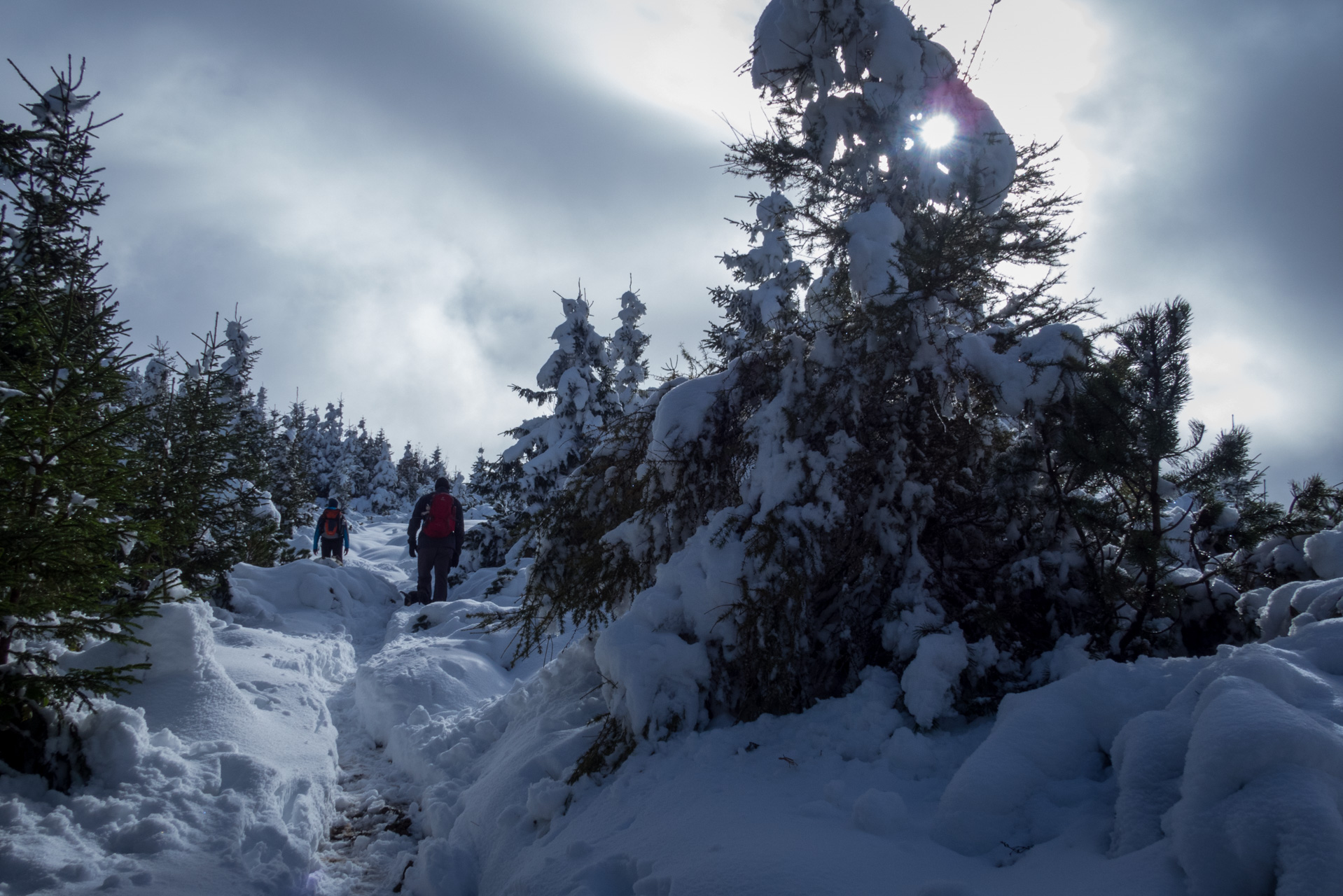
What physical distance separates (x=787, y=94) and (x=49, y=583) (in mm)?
6210

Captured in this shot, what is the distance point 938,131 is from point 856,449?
255cm

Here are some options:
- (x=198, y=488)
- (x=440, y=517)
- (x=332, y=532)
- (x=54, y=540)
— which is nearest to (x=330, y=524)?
(x=332, y=532)

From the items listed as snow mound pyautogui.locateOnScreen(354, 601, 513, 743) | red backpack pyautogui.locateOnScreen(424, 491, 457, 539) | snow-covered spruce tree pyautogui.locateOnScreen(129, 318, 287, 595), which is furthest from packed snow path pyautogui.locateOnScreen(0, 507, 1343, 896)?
red backpack pyautogui.locateOnScreen(424, 491, 457, 539)

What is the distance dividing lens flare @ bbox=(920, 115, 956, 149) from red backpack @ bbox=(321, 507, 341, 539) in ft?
52.7

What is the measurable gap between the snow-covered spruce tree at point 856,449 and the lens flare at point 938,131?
2 centimetres

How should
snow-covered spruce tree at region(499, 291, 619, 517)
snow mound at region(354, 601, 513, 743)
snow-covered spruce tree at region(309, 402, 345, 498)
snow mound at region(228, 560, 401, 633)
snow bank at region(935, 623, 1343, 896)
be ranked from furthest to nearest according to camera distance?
snow-covered spruce tree at region(309, 402, 345, 498)
snow-covered spruce tree at region(499, 291, 619, 517)
snow mound at region(228, 560, 401, 633)
snow mound at region(354, 601, 513, 743)
snow bank at region(935, 623, 1343, 896)

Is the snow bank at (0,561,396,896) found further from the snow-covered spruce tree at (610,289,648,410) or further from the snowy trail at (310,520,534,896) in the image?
the snow-covered spruce tree at (610,289,648,410)

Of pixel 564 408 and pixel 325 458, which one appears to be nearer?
pixel 564 408

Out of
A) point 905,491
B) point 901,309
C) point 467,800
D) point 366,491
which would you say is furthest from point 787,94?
point 366,491

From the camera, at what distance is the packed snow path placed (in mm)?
1910

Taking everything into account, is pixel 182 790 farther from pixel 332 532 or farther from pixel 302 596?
pixel 332 532

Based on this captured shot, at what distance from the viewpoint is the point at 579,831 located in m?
3.25

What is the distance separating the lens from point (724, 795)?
306cm

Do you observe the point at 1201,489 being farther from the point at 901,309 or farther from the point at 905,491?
the point at 901,309
